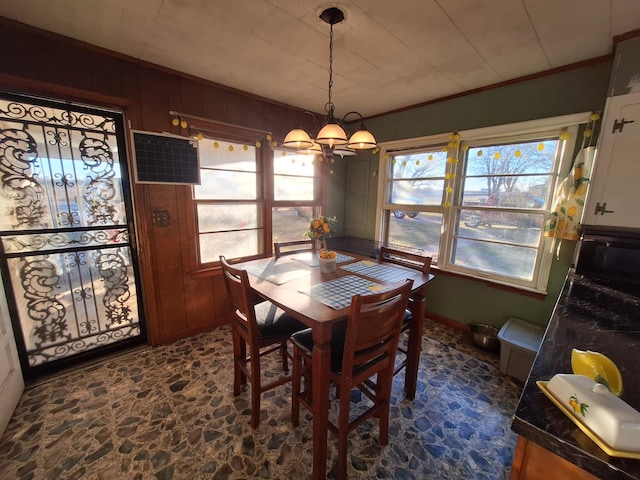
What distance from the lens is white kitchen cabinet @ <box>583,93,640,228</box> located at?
1.62 m

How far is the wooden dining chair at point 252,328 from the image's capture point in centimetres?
152

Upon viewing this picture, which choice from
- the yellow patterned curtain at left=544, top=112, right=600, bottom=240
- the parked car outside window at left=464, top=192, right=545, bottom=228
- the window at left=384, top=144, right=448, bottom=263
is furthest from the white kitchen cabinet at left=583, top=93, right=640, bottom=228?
the window at left=384, top=144, right=448, bottom=263

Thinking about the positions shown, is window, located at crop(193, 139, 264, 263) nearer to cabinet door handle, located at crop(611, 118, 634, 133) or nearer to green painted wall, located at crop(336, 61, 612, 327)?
green painted wall, located at crop(336, 61, 612, 327)

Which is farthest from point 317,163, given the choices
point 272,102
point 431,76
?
point 431,76

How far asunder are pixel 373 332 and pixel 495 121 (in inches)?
A: 92.6

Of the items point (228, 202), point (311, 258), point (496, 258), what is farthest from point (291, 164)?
point (496, 258)

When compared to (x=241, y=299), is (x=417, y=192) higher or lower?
higher

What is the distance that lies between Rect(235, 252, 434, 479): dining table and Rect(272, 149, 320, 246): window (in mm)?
921

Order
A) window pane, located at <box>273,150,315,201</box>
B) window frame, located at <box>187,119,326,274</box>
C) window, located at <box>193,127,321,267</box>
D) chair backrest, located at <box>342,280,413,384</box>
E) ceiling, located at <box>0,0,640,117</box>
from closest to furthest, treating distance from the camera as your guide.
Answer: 1. chair backrest, located at <box>342,280,413,384</box>
2. ceiling, located at <box>0,0,640,117</box>
3. window frame, located at <box>187,119,326,274</box>
4. window, located at <box>193,127,321,267</box>
5. window pane, located at <box>273,150,315,201</box>

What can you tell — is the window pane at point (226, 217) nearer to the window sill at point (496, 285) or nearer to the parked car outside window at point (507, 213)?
the window sill at point (496, 285)

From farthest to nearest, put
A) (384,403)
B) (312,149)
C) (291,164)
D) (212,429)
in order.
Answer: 1. (291,164)
2. (312,149)
3. (212,429)
4. (384,403)

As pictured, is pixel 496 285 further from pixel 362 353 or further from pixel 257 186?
pixel 257 186

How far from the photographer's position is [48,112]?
6.11ft

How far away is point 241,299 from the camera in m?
1.57
